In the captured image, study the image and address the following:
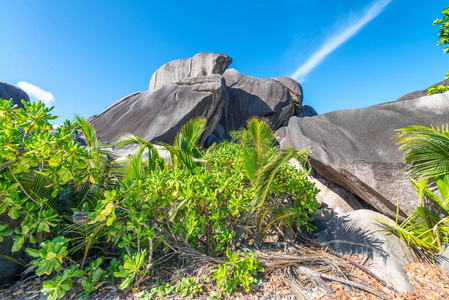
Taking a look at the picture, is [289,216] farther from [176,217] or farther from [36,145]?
[36,145]

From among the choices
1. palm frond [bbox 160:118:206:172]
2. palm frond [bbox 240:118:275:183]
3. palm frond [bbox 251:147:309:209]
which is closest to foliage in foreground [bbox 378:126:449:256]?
palm frond [bbox 251:147:309:209]

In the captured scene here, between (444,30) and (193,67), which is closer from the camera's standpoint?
(444,30)

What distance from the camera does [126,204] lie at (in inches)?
71.9

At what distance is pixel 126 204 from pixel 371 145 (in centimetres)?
398

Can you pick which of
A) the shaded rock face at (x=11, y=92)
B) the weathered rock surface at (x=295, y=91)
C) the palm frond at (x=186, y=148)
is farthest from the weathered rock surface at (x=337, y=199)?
the shaded rock face at (x=11, y=92)

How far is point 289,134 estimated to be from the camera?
4766mm

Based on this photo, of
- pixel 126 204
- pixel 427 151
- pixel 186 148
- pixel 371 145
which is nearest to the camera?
pixel 126 204

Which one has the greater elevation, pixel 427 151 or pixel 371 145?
→ pixel 371 145

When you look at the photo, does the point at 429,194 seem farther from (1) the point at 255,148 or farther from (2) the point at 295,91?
(2) the point at 295,91

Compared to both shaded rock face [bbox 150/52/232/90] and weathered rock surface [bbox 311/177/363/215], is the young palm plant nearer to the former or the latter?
weathered rock surface [bbox 311/177/363/215]

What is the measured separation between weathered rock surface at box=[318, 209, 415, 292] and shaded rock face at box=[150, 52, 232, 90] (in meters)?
15.4

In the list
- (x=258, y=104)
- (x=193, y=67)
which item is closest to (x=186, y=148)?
(x=258, y=104)

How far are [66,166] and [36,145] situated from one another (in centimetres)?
25

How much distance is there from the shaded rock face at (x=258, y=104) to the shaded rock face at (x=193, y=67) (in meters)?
2.66
